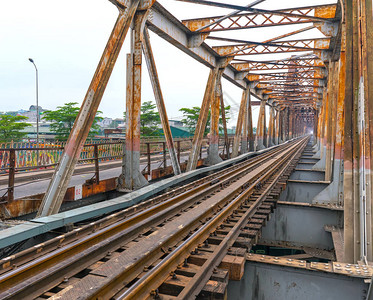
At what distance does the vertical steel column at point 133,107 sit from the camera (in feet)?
30.6

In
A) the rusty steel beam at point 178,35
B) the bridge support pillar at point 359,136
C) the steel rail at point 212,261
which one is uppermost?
the rusty steel beam at point 178,35

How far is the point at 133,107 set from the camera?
9344mm

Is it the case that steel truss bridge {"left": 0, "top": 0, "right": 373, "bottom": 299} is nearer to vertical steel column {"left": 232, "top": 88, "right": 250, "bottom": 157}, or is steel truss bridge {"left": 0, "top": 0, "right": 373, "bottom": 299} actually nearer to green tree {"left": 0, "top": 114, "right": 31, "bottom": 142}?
vertical steel column {"left": 232, "top": 88, "right": 250, "bottom": 157}

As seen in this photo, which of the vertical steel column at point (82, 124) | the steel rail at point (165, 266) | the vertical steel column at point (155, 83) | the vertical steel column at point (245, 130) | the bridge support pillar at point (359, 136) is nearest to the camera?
the steel rail at point (165, 266)

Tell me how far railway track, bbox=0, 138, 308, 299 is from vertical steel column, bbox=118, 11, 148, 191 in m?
2.83

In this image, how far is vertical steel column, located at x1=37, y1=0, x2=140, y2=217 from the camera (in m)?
6.76

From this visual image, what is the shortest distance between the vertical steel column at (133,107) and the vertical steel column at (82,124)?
3.14 feet

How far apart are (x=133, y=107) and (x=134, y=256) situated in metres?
6.15

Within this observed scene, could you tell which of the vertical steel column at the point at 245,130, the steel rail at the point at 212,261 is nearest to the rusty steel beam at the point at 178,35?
the steel rail at the point at 212,261

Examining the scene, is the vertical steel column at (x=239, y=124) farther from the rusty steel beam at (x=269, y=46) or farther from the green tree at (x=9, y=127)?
the green tree at (x=9, y=127)

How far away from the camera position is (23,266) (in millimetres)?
3479

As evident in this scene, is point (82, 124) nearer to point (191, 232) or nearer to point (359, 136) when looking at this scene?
point (191, 232)

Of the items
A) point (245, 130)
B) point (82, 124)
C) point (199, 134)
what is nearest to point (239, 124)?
point (245, 130)

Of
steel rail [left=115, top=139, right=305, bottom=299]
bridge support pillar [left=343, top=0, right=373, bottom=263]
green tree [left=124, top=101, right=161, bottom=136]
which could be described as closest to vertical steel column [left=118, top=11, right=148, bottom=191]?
steel rail [left=115, top=139, right=305, bottom=299]
